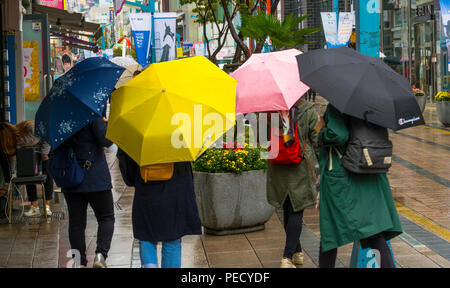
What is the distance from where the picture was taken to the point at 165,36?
18.8m

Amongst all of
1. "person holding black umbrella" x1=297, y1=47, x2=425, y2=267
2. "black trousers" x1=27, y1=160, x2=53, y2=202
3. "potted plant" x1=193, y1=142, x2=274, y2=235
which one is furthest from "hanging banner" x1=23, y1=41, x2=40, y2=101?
"person holding black umbrella" x1=297, y1=47, x2=425, y2=267

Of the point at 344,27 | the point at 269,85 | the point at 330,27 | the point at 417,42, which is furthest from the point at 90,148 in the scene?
the point at 417,42

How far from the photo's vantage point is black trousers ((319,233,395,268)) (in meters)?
4.71

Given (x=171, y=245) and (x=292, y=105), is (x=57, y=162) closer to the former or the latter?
(x=171, y=245)

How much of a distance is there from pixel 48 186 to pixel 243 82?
4.28 metres

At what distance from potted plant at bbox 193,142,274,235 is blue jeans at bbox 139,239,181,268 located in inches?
96.3

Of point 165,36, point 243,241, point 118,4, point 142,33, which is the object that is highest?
point 118,4

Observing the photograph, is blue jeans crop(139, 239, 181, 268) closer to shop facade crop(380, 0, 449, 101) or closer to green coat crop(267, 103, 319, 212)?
green coat crop(267, 103, 319, 212)

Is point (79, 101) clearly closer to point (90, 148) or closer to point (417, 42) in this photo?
point (90, 148)

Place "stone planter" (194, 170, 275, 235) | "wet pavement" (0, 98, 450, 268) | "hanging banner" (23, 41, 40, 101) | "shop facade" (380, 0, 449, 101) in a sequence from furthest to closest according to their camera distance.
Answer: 1. "shop facade" (380, 0, 449, 101)
2. "hanging banner" (23, 41, 40, 101)
3. "stone planter" (194, 170, 275, 235)
4. "wet pavement" (0, 98, 450, 268)

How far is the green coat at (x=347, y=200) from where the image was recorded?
469 cm

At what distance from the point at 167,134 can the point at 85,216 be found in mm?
1674

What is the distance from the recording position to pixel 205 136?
441cm

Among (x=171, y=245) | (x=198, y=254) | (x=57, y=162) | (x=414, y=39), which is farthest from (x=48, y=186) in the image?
(x=414, y=39)
